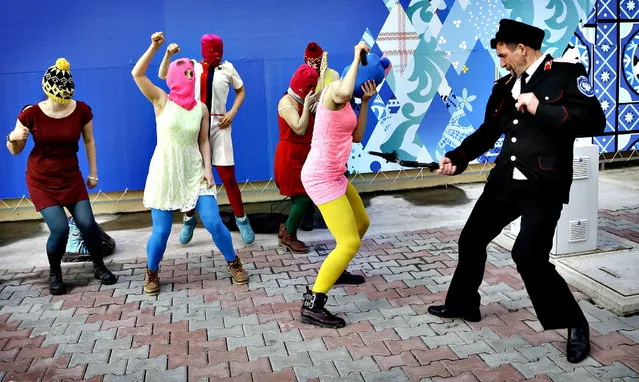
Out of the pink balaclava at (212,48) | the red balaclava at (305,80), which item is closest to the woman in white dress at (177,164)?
the red balaclava at (305,80)

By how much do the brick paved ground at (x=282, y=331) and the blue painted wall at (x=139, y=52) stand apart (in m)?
2.19

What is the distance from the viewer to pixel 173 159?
17.9ft

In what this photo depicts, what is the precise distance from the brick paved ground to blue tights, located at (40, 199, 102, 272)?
32 centimetres

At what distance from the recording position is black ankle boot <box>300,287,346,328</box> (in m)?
4.83

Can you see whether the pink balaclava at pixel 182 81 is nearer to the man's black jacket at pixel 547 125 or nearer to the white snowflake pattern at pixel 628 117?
the man's black jacket at pixel 547 125

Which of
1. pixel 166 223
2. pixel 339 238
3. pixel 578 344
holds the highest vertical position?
pixel 339 238

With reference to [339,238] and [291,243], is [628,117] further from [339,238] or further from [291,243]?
[339,238]

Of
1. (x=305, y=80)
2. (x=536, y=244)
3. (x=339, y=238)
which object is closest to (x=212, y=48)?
(x=305, y=80)

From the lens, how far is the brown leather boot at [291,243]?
265 inches

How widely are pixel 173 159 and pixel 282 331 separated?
1.69 m

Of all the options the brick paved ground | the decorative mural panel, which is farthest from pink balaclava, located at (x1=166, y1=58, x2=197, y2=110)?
the decorative mural panel

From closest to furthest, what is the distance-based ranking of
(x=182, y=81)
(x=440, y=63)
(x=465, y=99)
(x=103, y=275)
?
(x=182, y=81), (x=103, y=275), (x=440, y=63), (x=465, y=99)

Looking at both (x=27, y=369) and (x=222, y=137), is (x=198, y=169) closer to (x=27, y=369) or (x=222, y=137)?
(x=222, y=137)

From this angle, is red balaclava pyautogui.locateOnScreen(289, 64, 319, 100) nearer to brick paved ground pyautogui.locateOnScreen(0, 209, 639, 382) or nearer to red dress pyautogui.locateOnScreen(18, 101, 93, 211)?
brick paved ground pyautogui.locateOnScreen(0, 209, 639, 382)
